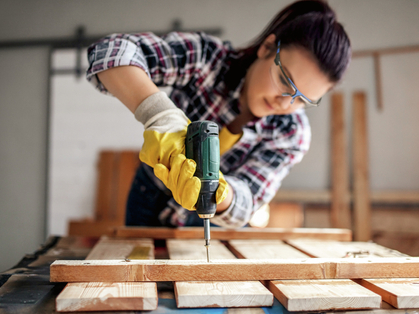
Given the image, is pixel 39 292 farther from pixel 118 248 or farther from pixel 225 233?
pixel 225 233

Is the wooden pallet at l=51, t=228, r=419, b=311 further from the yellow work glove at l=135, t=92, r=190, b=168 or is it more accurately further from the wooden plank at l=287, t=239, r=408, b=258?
the yellow work glove at l=135, t=92, r=190, b=168

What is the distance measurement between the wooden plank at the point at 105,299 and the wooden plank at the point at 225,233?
75cm

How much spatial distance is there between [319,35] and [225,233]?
0.98 meters

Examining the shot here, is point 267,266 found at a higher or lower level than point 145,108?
lower

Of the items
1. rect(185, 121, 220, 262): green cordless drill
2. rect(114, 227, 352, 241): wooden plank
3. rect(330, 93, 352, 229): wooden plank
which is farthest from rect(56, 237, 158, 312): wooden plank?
rect(330, 93, 352, 229): wooden plank

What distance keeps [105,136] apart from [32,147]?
98cm

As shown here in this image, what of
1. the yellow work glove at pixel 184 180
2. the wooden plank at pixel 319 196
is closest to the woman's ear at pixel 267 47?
the yellow work glove at pixel 184 180

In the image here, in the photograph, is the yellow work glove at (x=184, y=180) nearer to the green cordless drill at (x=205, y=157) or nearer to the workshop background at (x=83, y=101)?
the green cordless drill at (x=205, y=157)

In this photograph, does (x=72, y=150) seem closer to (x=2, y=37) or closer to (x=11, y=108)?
(x=11, y=108)

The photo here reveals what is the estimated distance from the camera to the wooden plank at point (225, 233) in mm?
1546

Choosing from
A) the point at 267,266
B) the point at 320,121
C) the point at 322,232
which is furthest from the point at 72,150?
the point at 267,266

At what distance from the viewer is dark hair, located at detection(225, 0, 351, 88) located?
123 centimetres

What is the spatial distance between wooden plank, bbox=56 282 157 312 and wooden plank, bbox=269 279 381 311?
0.32 metres

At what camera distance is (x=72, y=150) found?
4.10m
